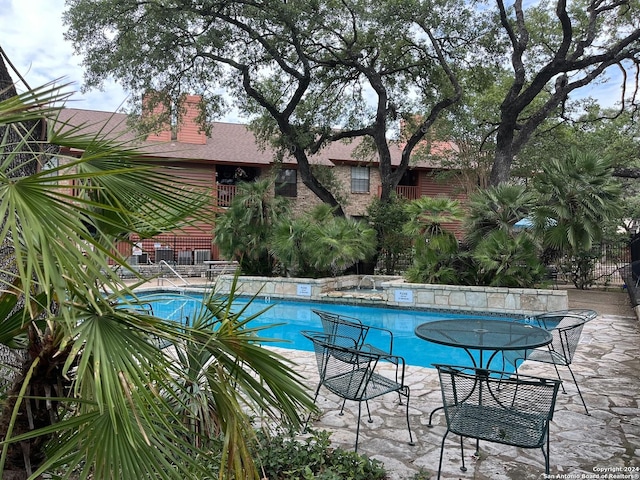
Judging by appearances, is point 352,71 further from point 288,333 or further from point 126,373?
point 126,373

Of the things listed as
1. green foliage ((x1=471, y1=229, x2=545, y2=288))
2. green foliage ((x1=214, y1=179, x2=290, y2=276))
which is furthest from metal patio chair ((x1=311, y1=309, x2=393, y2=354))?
green foliage ((x1=214, y1=179, x2=290, y2=276))

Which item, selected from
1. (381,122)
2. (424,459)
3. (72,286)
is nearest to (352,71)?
(381,122)

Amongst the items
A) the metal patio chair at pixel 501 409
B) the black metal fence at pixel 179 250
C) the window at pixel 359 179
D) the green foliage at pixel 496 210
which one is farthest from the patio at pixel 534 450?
the window at pixel 359 179

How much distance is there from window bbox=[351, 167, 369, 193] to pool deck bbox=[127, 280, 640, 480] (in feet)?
56.5

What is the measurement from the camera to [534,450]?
11.2 feet

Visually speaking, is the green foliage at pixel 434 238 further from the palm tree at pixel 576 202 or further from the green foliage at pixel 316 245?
the green foliage at pixel 316 245

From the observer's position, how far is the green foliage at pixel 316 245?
12.5 m

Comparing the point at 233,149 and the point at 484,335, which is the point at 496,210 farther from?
the point at 233,149

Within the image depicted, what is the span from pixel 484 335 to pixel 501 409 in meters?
1.18

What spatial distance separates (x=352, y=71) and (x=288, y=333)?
976 cm

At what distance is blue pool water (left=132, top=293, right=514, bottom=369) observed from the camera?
7.56 m

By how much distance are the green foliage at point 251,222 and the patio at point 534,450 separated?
8.13m

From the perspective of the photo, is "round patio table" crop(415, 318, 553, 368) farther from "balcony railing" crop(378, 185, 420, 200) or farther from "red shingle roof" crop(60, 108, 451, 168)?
"balcony railing" crop(378, 185, 420, 200)

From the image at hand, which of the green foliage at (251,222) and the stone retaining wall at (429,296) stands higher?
the green foliage at (251,222)
